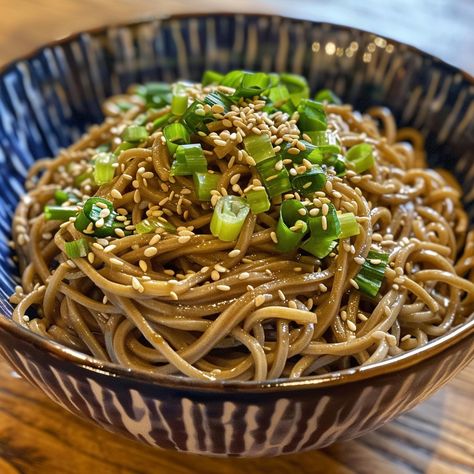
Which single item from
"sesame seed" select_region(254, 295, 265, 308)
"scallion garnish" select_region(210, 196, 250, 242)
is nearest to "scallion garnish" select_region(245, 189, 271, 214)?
"scallion garnish" select_region(210, 196, 250, 242)

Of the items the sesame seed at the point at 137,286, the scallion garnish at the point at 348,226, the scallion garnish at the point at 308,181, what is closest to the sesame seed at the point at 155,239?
the sesame seed at the point at 137,286

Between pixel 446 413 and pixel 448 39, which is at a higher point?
pixel 448 39

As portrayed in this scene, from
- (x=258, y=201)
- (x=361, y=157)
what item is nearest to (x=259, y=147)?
(x=258, y=201)

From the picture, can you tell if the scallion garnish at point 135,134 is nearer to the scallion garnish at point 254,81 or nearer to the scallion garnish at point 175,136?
the scallion garnish at point 175,136

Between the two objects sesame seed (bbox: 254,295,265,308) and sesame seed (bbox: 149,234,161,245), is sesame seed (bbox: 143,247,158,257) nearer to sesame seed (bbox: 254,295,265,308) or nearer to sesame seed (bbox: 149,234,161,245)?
sesame seed (bbox: 149,234,161,245)

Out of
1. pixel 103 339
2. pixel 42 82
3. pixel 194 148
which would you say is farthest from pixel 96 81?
pixel 103 339

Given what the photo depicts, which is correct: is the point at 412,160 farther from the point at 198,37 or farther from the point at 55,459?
the point at 55,459
